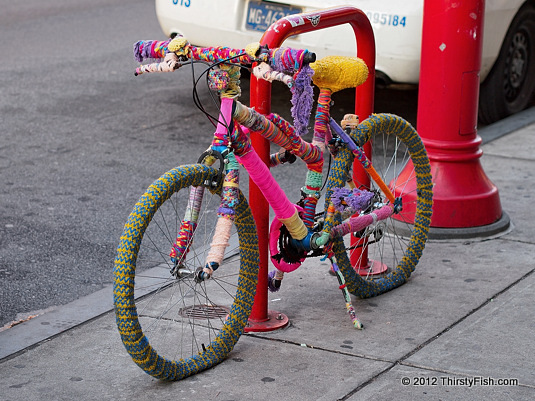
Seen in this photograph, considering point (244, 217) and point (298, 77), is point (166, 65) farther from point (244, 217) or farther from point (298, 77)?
point (244, 217)

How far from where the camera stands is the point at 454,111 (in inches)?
205

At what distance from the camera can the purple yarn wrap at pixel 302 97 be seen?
3.55m

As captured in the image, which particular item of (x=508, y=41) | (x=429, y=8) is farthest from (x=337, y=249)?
(x=508, y=41)

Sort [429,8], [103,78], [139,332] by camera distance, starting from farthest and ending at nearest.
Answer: [103,78]
[429,8]
[139,332]

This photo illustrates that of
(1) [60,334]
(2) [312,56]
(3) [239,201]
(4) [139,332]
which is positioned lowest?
(1) [60,334]

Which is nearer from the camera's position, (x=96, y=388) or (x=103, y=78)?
(x=96, y=388)

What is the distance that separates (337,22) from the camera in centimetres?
412

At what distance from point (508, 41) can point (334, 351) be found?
4.44 metres

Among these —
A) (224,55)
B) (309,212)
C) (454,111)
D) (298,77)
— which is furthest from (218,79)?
(454,111)

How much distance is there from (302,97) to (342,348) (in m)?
1.05

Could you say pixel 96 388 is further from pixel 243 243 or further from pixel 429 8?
pixel 429 8

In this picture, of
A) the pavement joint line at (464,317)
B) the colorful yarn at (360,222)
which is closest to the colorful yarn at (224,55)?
the colorful yarn at (360,222)

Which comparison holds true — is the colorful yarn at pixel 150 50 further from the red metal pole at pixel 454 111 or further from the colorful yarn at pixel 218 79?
the red metal pole at pixel 454 111

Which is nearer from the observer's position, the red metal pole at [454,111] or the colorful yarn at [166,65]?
the colorful yarn at [166,65]
